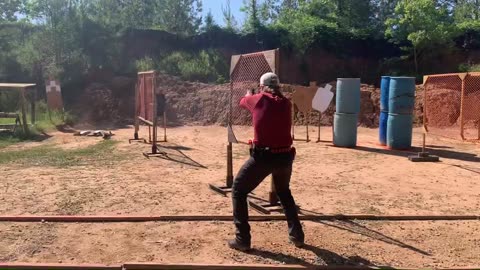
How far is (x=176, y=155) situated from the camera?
39.5 ft

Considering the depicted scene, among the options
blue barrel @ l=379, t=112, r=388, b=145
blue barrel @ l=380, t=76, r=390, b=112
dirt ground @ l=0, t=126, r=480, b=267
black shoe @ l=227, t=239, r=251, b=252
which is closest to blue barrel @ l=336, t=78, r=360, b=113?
blue barrel @ l=380, t=76, r=390, b=112

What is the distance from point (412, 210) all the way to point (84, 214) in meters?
4.55

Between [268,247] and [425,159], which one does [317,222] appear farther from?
[425,159]

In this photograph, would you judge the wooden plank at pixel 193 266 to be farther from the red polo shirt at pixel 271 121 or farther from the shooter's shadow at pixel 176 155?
the shooter's shadow at pixel 176 155

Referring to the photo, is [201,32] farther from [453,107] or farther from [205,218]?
[205,218]

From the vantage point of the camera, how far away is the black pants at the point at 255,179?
525 centimetres

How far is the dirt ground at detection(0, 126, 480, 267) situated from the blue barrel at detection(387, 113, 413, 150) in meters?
0.71

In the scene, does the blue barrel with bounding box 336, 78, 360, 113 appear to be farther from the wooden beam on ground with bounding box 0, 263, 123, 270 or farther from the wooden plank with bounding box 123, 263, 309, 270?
the wooden beam on ground with bounding box 0, 263, 123, 270

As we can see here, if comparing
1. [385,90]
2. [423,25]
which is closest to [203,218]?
[385,90]

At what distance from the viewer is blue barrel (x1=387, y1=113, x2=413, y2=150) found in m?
13.2

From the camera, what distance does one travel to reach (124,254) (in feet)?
16.8

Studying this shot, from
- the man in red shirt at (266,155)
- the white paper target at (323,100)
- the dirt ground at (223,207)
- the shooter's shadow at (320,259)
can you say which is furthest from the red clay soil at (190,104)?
the shooter's shadow at (320,259)

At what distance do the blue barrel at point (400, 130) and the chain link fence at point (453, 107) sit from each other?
1.56 feet

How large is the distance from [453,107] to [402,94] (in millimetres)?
5830
